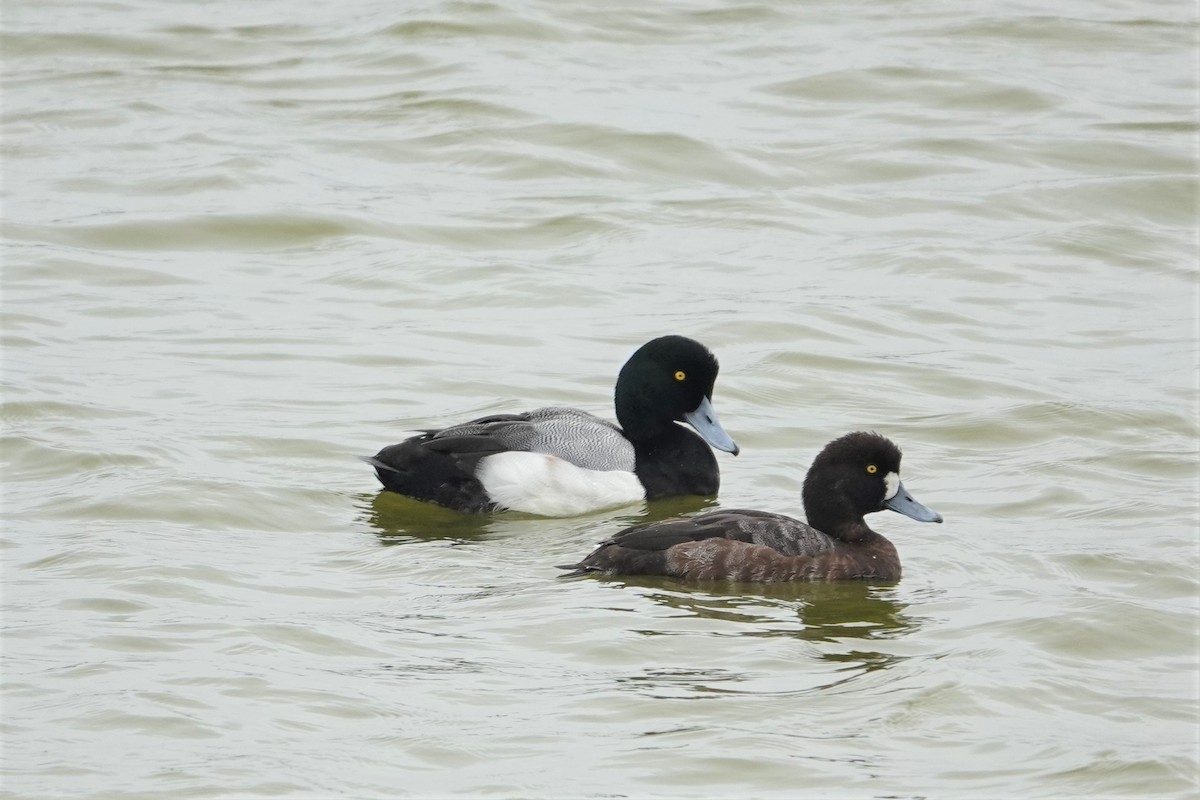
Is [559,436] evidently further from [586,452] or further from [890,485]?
[890,485]

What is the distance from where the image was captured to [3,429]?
10242mm

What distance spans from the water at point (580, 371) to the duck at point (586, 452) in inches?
5.8

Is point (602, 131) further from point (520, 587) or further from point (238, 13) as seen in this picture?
point (520, 587)

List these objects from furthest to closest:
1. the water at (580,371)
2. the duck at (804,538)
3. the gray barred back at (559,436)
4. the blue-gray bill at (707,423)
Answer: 1. the blue-gray bill at (707,423)
2. the gray barred back at (559,436)
3. the duck at (804,538)
4. the water at (580,371)

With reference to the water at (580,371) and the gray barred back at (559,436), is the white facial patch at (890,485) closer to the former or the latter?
the water at (580,371)

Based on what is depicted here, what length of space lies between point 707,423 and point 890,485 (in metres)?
1.76

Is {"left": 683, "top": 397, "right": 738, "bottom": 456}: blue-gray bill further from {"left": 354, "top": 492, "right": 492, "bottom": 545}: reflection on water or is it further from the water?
{"left": 354, "top": 492, "right": 492, "bottom": 545}: reflection on water

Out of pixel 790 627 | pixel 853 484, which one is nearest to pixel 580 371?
pixel 853 484

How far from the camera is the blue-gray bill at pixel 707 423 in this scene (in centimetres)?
988

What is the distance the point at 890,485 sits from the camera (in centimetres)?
838

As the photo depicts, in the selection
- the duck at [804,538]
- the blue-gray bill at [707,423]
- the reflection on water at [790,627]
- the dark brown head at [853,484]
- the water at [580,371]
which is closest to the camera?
the water at [580,371]

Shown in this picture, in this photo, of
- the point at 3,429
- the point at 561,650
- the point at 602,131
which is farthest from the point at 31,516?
the point at 602,131

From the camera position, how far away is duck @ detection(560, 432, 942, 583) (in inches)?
315

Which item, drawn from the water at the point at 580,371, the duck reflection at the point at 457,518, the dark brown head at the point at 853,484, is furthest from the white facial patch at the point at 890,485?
the duck reflection at the point at 457,518
